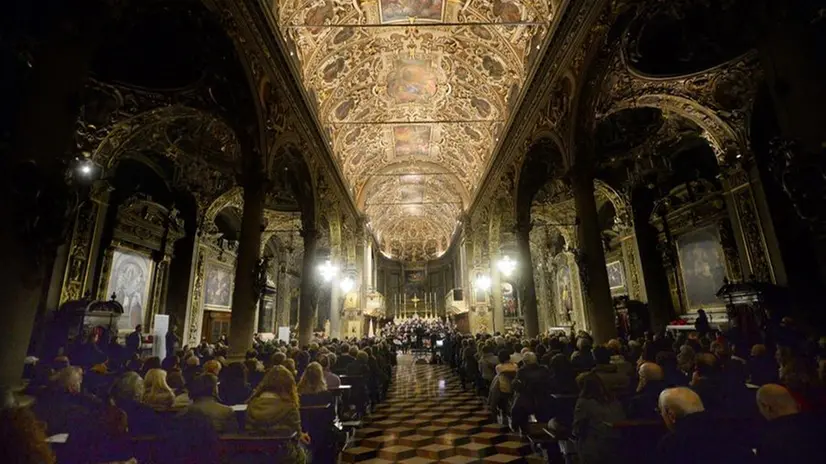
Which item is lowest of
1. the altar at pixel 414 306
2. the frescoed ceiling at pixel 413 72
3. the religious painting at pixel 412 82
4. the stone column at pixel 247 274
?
the stone column at pixel 247 274

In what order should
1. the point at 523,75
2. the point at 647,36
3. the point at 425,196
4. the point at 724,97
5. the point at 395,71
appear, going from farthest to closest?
the point at 425,196 < the point at 395,71 < the point at 523,75 < the point at 724,97 < the point at 647,36

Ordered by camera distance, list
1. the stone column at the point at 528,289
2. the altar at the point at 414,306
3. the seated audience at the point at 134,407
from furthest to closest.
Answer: the altar at the point at 414,306, the stone column at the point at 528,289, the seated audience at the point at 134,407

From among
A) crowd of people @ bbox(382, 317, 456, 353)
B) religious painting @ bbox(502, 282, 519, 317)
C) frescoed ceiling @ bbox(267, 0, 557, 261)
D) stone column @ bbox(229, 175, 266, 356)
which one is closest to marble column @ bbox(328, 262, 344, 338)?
crowd of people @ bbox(382, 317, 456, 353)

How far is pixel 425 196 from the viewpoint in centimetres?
2606

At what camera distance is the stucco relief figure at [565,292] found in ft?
59.6

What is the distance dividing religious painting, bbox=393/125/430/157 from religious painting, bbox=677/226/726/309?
1060 cm

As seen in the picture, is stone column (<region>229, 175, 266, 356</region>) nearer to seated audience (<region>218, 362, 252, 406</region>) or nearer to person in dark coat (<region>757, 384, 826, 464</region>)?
seated audience (<region>218, 362, 252, 406</region>)

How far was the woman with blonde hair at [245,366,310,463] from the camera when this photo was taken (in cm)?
282

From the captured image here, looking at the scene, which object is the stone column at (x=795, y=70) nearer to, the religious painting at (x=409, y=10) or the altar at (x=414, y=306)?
the religious painting at (x=409, y=10)

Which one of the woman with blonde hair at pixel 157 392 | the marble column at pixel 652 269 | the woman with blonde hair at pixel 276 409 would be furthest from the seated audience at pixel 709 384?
the marble column at pixel 652 269

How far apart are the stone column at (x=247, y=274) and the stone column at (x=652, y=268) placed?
11.5m

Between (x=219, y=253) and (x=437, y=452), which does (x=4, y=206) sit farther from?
(x=219, y=253)

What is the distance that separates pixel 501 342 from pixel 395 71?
915 cm

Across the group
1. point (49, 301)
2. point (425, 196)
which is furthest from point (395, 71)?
point (425, 196)
